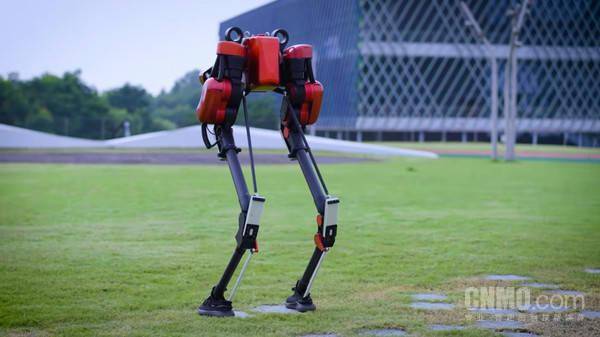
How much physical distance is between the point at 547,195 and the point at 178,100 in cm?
7328

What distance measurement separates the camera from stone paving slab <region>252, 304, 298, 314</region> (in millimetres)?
7055

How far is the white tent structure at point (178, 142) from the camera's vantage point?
160ft

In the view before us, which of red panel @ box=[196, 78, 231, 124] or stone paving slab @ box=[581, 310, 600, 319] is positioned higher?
red panel @ box=[196, 78, 231, 124]

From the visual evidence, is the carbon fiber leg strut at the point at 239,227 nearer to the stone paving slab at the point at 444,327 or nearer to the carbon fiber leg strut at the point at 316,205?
the carbon fiber leg strut at the point at 316,205

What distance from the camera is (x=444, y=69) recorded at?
83.9m

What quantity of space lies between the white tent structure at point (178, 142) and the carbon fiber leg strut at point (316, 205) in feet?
131

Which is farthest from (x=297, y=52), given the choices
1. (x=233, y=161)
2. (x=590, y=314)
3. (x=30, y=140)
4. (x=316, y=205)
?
(x=30, y=140)

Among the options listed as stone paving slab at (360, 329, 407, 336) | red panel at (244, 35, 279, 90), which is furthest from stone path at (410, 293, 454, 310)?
red panel at (244, 35, 279, 90)

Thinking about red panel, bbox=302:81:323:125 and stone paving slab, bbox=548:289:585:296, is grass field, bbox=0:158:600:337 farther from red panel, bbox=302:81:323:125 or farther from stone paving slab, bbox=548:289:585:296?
red panel, bbox=302:81:323:125

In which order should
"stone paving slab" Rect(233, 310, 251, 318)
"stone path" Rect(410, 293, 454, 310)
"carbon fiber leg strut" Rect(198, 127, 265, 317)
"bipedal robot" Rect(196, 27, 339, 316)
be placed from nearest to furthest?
1. "carbon fiber leg strut" Rect(198, 127, 265, 317)
2. "bipedal robot" Rect(196, 27, 339, 316)
3. "stone paving slab" Rect(233, 310, 251, 318)
4. "stone path" Rect(410, 293, 454, 310)

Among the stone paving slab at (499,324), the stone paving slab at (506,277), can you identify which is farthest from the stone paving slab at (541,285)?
the stone paving slab at (499,324)

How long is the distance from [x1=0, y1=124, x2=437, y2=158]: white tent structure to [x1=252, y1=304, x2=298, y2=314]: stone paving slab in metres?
39.8

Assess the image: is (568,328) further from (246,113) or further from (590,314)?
(246,113)

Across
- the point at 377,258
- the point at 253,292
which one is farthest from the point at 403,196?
the point at 253,292
